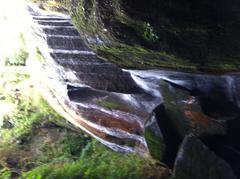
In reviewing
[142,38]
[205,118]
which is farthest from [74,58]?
[142,38]

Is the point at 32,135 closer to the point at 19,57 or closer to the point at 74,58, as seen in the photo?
the point at 19,57

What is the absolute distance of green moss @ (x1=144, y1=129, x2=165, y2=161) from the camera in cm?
697

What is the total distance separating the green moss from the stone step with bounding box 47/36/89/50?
6.64 ft

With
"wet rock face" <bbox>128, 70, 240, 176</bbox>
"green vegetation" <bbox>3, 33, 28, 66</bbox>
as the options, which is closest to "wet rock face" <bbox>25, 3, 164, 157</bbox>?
"wet rock face" <bbox>128, 70, 240, 176</bbox>

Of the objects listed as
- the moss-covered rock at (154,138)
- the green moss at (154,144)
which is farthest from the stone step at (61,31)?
the green moss at (154,144)

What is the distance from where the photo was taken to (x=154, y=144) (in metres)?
7.06

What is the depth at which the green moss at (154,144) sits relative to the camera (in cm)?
697

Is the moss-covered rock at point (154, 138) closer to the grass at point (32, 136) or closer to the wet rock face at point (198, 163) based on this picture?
the wet rock face at point (198, 163)

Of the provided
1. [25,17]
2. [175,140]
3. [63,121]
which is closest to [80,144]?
[63,121]

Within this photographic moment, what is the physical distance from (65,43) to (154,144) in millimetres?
2612

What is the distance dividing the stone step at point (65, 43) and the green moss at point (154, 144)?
2.03m

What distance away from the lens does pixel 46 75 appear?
912cm

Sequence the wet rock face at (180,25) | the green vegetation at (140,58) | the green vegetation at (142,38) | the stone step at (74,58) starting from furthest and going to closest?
the stone step at (74,58), the green vegetation at (140,58), the green vegetation at (142,38), the wet rock face at (180,25)

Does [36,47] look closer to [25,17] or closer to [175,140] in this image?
[25,17]
